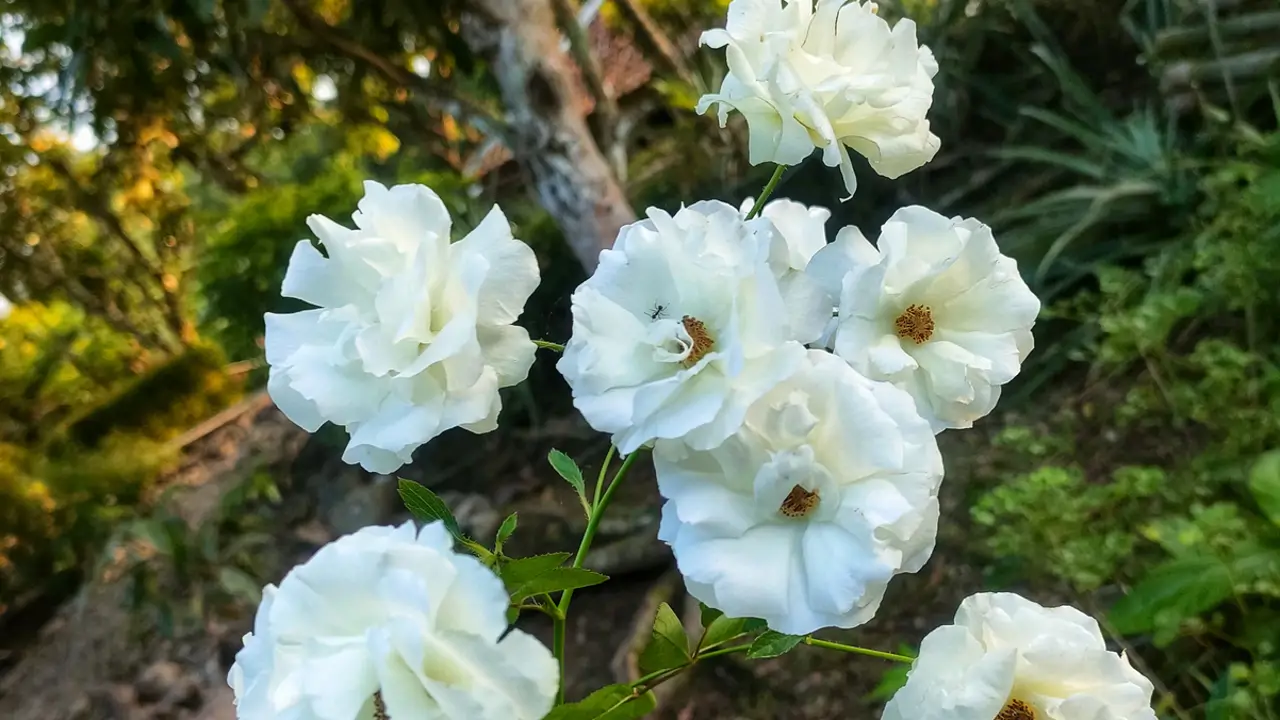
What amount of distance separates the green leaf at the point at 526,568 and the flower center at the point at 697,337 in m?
0.12

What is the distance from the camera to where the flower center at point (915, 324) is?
18.2 inches

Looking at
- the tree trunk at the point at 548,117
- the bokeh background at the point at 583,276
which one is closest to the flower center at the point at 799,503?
the bokeh background at the point at 583,276

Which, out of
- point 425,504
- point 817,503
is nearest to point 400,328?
point 425,504

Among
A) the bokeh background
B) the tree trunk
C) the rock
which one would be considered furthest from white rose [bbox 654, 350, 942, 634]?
the rock

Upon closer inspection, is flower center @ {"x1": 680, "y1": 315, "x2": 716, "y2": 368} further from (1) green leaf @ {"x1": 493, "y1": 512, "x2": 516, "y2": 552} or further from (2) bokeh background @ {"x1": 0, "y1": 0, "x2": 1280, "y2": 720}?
(2) bokeh background @ {"x1": 0, "y1": 0, "x2": 1280, "y2": 720}

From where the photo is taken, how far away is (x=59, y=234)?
3324 mm

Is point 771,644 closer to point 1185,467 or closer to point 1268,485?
point 1268,485

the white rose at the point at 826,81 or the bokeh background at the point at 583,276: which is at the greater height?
the white rose at the point at 826,81

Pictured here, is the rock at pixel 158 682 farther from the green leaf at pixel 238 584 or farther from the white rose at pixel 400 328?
the white rose at pixel 400 328

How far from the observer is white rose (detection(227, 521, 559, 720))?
0.34 m

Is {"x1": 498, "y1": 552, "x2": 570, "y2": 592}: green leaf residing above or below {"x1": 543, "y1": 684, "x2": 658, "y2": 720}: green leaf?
above

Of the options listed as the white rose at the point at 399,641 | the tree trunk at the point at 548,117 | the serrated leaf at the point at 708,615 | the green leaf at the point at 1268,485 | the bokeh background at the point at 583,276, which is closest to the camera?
the white rose at the point at 399,641

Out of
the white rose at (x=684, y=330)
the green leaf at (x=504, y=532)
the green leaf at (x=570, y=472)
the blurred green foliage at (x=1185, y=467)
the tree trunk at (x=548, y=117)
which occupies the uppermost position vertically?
the white rose at (x=684, y=330)

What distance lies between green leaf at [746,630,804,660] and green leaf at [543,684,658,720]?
0.28ft
